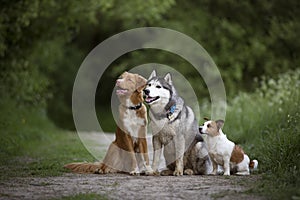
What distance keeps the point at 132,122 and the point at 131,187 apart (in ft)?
4.44

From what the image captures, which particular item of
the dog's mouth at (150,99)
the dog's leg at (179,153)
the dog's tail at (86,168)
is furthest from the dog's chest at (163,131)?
the dog's tail at (86,168)

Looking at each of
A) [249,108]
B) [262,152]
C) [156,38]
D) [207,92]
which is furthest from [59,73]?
[262,152]

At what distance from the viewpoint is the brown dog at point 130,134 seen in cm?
768

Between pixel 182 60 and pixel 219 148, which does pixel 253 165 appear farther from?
pixel 182 60

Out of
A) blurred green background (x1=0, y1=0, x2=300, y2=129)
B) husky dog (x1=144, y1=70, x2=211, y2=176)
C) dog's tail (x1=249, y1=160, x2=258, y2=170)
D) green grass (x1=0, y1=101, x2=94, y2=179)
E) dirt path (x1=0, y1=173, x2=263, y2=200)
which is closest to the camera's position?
dirt path (x1=0, y1=173, x2=263, y2=200)

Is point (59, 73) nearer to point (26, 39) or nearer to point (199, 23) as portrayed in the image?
point (199, 23)

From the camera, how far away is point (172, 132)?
762 centimetres

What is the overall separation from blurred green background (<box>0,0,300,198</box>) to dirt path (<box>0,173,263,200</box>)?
2.09 feet

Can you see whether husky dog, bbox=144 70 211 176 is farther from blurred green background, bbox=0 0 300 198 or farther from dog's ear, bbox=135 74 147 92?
blurred green background, bbox=0 0 300 198

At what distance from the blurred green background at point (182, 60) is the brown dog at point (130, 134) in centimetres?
169

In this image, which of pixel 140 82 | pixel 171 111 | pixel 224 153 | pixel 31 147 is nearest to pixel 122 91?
pixel 140 82

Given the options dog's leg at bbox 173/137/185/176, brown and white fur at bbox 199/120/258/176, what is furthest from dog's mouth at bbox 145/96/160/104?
brown and white fur at bbox 199/120/258/176

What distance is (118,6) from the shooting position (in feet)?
63.0

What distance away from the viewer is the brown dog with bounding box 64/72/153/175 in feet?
25.2
